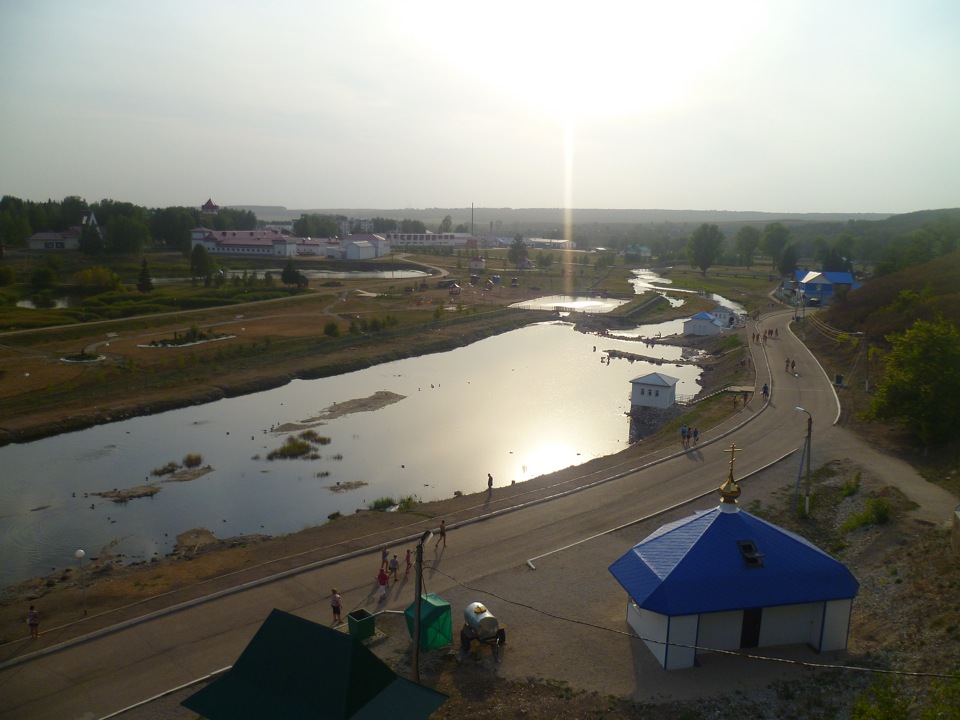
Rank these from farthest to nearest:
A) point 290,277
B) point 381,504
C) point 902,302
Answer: point 290,277, point 902,302, point 381,504

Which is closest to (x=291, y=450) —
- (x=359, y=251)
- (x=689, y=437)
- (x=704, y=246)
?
(x=689, y=437)

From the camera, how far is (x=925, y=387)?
21453 millimetres

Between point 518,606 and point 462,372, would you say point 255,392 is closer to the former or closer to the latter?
point 462,372

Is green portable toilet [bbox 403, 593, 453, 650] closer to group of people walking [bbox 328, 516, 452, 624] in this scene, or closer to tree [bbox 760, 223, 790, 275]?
group of people walking [bbox 328, 516, 452, 624]

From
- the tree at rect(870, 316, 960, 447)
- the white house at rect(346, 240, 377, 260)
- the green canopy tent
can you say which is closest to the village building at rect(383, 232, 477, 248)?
the white house at rect(346, 240, 377, 260)

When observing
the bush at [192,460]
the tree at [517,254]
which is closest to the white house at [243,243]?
the tree at [517,254]

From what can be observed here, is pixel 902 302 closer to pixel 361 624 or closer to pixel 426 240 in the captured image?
pixel 361 624

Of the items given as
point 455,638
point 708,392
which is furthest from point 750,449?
point 455,638

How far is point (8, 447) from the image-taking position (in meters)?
27.3

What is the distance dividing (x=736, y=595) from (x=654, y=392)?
2075cm

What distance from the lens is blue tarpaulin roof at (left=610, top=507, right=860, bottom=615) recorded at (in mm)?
11633

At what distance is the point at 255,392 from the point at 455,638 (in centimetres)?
2641

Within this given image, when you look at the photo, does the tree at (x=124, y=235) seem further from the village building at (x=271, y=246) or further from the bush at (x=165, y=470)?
the bush at (x=165, y=470)

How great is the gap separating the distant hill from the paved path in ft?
55.8
